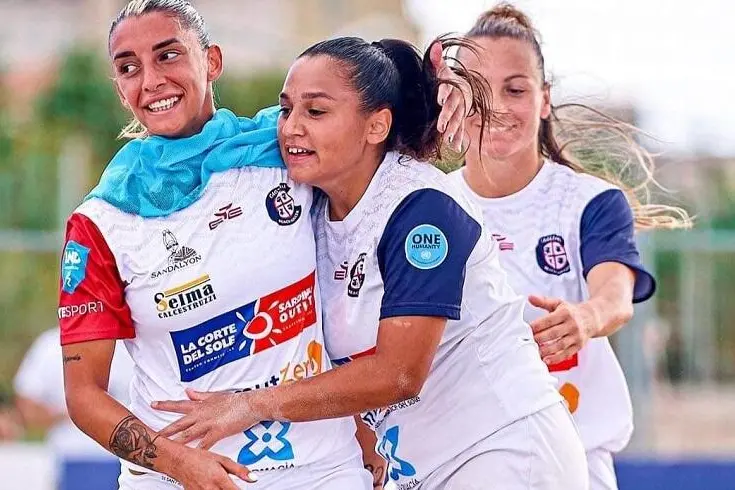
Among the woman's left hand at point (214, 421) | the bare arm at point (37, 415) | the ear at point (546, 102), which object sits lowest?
the bare arm at point (37, 415)

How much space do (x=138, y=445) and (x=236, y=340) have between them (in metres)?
0.35

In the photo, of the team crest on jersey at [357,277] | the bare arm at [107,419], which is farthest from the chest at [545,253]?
the bare arm at [107,419]

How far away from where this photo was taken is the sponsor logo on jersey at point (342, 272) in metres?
3.44

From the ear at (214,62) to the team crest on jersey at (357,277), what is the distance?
2.22 ft

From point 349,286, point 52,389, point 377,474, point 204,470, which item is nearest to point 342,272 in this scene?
point 349,286

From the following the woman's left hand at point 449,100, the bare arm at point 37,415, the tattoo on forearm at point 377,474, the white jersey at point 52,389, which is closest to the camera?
the woman's left hand at point 449,100

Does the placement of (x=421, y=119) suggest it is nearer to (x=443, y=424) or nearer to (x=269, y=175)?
(x=269, y=175)

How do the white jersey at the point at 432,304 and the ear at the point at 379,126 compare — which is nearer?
the white jersey at the point at 432,304

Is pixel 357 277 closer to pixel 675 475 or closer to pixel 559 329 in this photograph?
pixel 559 329

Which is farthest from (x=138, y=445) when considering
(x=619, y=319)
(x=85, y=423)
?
(x=619, y=319)

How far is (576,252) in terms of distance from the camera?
4.17 m

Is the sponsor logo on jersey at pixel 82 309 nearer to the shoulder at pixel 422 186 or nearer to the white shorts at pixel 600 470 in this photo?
the shoulder at pixel 422 186

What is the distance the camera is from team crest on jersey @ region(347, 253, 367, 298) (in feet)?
11.1

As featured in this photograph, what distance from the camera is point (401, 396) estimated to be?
323 cm
